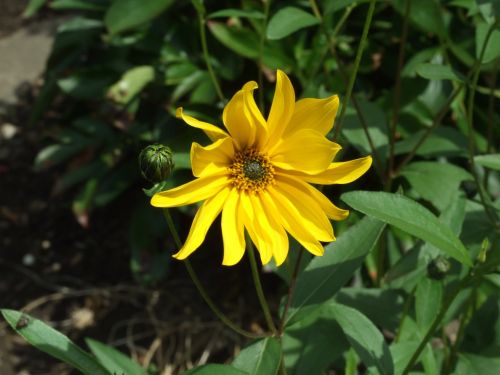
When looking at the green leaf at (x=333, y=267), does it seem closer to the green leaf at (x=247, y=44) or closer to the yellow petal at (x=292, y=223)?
the yellow petal at (x=292, y=223)

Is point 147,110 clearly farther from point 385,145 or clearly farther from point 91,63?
point 385,145

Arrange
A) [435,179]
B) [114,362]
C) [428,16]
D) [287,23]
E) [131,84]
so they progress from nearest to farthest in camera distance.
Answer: [287,23]
[114,362]
[435,179]
[428,16]
[131,84]

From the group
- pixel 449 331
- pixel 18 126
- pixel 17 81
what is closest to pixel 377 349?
pixel 449 331

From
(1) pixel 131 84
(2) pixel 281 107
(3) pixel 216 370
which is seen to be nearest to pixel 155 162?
(2) pixel 281 107

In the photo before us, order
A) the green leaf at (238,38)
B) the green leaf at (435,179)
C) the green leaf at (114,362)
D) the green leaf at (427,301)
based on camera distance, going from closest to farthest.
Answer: the green leaf at (427,301), the green leaf at (114,362), the green leaf at (435,179), the green leaf at (238,38)

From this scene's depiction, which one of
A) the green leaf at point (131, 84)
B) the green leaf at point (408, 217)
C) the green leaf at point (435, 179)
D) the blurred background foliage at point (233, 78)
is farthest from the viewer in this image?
the green leaf at point (131, 84)

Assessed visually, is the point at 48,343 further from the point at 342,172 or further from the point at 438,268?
the point at 438,268

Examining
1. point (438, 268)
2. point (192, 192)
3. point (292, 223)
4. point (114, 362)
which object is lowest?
point (114, 362)

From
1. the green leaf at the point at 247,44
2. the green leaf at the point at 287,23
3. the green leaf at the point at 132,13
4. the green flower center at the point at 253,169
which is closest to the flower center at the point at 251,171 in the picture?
the green flower center at the point at 253,169
